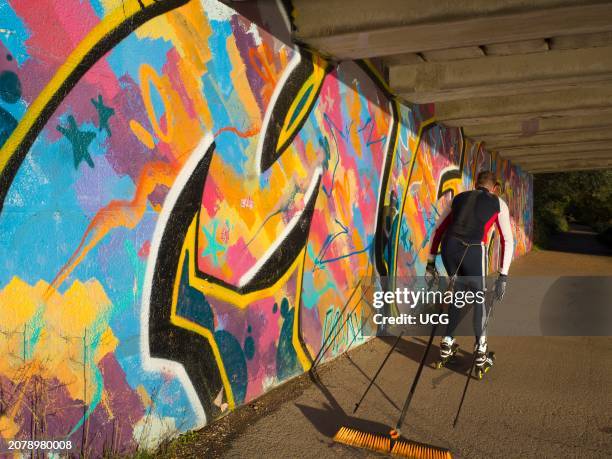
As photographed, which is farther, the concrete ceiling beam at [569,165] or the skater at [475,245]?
the concrete ceiling beam at [569,165]

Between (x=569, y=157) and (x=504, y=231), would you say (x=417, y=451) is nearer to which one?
(x=504, y=231)

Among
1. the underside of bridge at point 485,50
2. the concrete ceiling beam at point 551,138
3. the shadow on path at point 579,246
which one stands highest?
the underside of bridge at point 485,50

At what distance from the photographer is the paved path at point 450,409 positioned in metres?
3.48

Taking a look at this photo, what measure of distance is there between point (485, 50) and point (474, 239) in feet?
6.70

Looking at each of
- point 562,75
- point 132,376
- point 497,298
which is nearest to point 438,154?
point 562,75

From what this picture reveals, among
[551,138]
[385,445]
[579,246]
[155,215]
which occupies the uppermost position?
[551,138]

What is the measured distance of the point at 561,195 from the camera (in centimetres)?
2806

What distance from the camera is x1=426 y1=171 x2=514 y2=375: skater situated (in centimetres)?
516

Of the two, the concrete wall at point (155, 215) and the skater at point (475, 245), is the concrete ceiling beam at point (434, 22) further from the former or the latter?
the skater at point (475, 245)

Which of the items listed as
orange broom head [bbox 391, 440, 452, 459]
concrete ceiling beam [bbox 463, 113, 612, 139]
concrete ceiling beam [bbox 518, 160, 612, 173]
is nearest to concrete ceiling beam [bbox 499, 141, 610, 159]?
concrete ceiling beam [bbox 463, 113, 612, 139]

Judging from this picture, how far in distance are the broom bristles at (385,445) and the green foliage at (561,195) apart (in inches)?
927

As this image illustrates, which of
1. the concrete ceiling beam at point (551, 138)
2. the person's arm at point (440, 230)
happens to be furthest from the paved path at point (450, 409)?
the concrete ceiling beam at point (551, 138)

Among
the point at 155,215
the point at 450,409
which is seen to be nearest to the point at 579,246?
the point at 450,409

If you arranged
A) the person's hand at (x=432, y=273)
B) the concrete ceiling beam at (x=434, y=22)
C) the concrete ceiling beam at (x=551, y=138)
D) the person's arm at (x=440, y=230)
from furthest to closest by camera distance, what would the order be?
the concrete ceiling beam at (x=551, y=138) < the person's arm at (x=440, y=230) < the person's hand at (x=432, y=273) < the concrete ceiling beam at (x=434, y=22)
